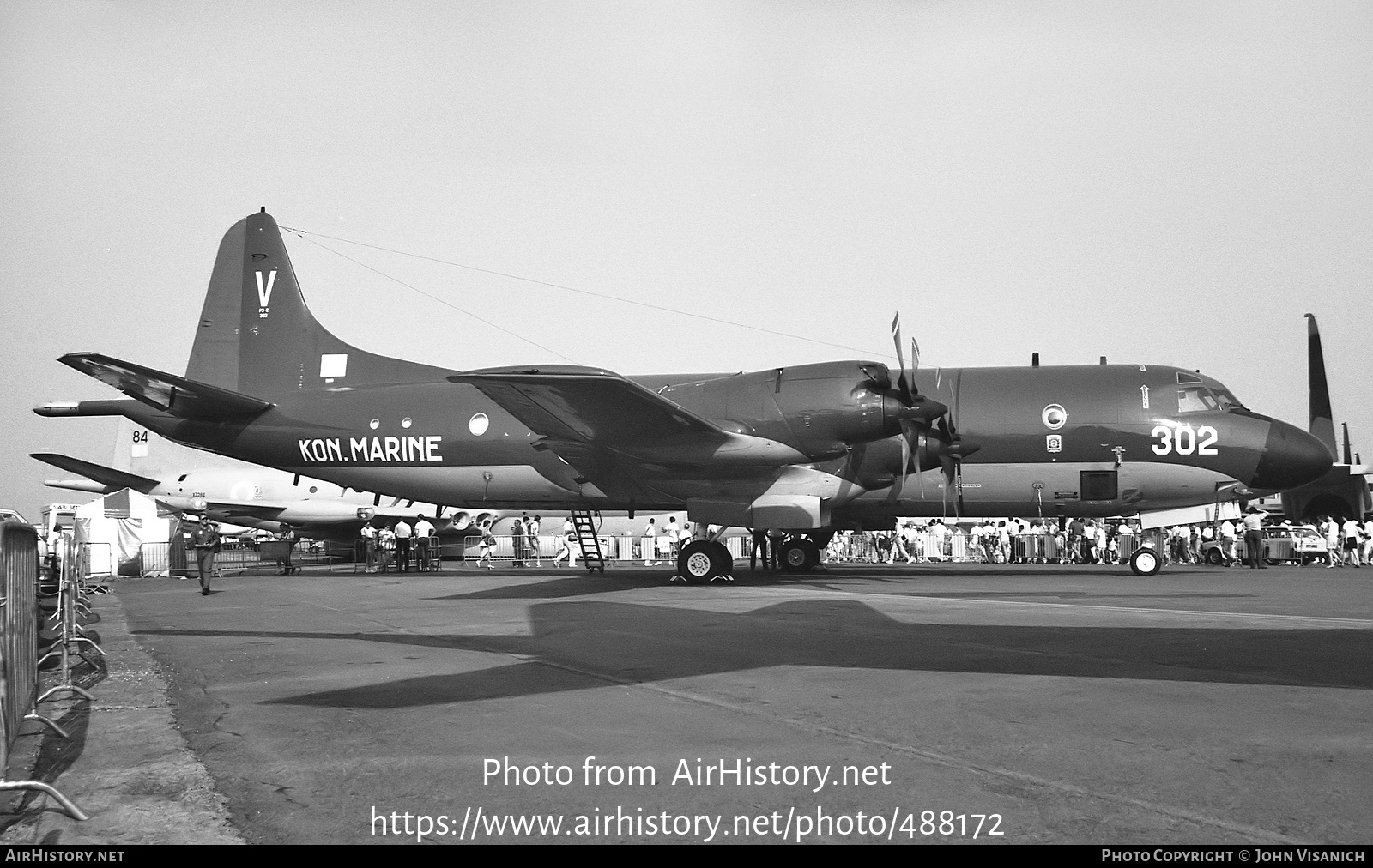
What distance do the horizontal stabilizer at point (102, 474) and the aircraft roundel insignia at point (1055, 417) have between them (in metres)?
30.8

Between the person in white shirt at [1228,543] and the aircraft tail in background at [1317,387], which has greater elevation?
the aircraft tail in background at [1317,387]

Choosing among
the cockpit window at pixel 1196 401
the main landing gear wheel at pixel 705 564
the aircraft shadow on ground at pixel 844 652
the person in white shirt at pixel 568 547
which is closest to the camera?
the aircraft shadow on ground at pixel 844 652

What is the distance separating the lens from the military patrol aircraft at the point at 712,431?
18234mm

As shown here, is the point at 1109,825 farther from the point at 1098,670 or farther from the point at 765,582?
the point at 765,582

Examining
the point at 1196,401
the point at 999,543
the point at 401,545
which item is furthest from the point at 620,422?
the point at 999,543

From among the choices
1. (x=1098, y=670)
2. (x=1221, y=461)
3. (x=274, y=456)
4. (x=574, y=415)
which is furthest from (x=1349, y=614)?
(x=274, y=456)

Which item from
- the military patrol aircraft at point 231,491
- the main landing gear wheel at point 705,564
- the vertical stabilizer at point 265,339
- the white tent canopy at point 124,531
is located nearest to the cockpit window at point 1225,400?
the main landing gear wheel at point 705,564

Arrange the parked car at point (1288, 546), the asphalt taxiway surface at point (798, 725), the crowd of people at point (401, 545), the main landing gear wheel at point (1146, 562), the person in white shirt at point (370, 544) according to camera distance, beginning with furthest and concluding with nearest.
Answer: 1. the person in white shirt at point (370, 544)
2. the crowd of people at point (401, 545)
3. the parked car at point (1288, 546)
4. the main landing gear wheel at point (1146, 562)
5. the asphalt taxiway surface at point (798, 725)

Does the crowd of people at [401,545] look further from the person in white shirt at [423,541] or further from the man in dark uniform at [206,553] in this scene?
the man in dark uniform at [206,553]

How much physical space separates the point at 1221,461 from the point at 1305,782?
59.5 feet

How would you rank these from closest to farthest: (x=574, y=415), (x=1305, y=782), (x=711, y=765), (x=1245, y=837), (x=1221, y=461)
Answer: (x=1245, y=837) → (x=1305, y=782) → (x=711, y=765) → (x=574, y=415) → (x=1221, y=461)

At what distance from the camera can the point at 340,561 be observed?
45.3m

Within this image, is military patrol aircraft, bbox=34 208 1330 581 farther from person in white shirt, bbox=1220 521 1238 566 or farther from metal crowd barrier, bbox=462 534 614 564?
metal crowd barrier, bbox=462 534 614 564

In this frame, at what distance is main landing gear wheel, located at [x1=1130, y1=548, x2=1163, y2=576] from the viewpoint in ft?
73.9
